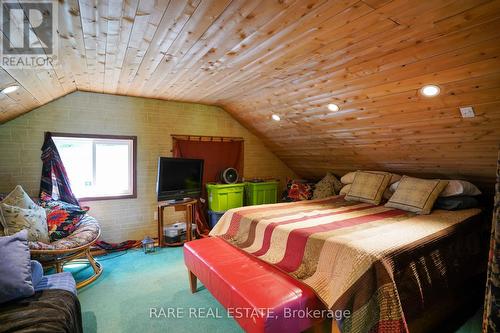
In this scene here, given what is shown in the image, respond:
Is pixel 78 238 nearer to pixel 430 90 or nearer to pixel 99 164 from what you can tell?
pixel 99 164

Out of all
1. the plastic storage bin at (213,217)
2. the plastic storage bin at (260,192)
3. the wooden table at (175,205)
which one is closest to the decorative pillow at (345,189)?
the plastic storage bin at (260,192)

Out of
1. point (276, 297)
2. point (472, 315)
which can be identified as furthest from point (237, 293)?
point (472, 315)

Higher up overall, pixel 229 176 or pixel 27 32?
pixel 27 32

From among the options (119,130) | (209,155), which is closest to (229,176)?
(209,155)

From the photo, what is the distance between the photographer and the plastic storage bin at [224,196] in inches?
167

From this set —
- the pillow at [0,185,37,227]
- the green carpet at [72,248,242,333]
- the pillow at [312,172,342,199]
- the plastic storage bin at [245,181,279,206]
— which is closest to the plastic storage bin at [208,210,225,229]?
the plastic storage bin at [245,181,279,206]

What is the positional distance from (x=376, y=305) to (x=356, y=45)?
6.13 ft

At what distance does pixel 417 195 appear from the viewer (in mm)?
2963

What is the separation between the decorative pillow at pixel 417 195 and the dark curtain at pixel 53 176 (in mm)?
4145

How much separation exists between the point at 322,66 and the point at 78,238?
3.07 meters

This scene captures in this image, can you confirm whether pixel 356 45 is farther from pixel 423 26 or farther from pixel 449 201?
pixel 449 201

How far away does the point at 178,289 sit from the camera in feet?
8.68

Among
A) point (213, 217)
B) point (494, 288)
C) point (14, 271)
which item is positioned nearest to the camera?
point (494, 288)

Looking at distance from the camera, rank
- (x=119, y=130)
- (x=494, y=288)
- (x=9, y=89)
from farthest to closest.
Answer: (x=119, y=130), (x=9, y=89), (x=494, y=288)
